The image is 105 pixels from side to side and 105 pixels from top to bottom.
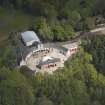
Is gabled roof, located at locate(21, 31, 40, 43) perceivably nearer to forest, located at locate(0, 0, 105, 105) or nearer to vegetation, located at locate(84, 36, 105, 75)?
forest, located at locate(0, 0, 105, 105)

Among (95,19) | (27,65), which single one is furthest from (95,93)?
(95,19)

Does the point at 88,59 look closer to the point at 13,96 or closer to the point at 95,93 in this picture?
the point at 95,93

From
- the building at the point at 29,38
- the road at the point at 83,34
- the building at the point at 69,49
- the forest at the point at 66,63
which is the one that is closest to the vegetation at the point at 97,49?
the forest at the point at 66,63

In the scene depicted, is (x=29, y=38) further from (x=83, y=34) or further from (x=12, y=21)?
(x=12, y=21)

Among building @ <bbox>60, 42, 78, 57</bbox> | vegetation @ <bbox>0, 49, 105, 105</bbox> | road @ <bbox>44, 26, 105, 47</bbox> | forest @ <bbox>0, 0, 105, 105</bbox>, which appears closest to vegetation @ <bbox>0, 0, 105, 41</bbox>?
forest @ <bbox>0, 0, 105, 105</bbox>

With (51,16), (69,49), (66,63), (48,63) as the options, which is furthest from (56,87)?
(51,16)

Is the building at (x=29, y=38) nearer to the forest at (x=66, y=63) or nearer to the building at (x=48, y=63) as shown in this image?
the forest at (x=66, y=63)
